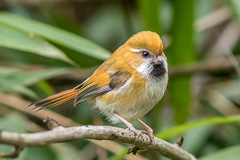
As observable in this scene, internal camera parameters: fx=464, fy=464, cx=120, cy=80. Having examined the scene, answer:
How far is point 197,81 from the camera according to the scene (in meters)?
4.89

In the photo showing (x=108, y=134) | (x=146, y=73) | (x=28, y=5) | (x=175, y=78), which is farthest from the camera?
(x=28, y=5)

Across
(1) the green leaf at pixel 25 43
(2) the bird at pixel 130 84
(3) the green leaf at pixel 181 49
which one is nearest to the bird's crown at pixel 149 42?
(2) the bird at pixel 130 84

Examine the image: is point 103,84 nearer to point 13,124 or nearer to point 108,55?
point 108,55

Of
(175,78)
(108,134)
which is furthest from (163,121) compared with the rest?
(108,134)

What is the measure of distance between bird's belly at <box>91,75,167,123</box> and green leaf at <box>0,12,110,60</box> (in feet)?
1.54

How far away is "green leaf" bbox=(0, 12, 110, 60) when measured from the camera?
3.15 metres

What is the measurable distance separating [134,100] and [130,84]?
10 centimetres

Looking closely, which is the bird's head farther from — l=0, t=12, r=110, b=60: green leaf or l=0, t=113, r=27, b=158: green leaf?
l=0, t=113, r=27, b=158: green leaf

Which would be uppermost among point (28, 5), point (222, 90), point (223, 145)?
point (28, 5)

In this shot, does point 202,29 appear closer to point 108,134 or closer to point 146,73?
point 146,73

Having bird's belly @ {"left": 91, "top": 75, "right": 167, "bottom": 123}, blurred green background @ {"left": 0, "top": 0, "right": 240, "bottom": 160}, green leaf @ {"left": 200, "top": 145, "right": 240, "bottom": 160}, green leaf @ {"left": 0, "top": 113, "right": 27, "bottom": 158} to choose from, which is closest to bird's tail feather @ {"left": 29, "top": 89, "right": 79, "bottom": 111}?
bird's belly @ {"left": 91, "top": 75, "right": 167, "bottom": 123}

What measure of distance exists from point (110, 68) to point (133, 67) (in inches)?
7.2

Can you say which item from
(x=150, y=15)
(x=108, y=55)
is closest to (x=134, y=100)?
(x=108, y=55)

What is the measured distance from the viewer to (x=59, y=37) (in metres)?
3.26
